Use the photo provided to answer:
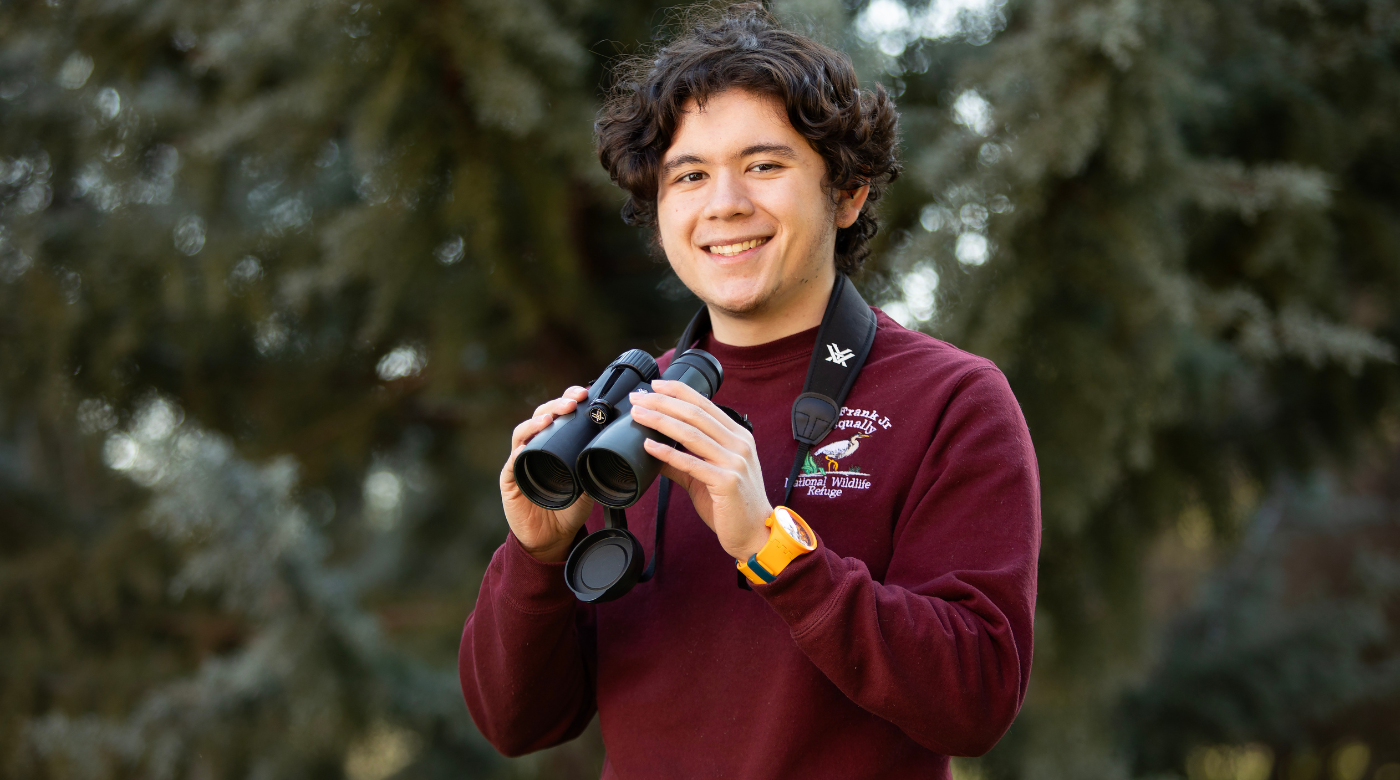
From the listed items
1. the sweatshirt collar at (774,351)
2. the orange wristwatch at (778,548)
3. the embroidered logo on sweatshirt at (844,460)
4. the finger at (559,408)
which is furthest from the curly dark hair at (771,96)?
the orange wristwatch at (778,548)

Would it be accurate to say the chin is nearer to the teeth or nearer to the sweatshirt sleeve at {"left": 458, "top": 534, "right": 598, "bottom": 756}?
the teeth

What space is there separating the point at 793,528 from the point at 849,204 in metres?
0.68

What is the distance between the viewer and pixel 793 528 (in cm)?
121

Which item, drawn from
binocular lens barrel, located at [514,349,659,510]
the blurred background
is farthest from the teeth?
the blurred background

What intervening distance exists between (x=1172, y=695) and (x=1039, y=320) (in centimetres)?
336

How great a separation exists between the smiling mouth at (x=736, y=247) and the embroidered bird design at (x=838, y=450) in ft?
1.03

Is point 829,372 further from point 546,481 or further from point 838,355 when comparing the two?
point 546,481

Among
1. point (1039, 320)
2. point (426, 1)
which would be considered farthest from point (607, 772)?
point (426, 1)

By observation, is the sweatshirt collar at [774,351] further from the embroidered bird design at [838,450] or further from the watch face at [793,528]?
the watch face at [793,528]

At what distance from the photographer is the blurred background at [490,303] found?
284 centimetres

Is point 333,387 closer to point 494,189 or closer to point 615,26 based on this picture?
point 494,189

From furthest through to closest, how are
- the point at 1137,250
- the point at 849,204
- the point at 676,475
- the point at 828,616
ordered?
the point at 1137,250, the point at 849,204, the point at 676,475, the point at 828,616

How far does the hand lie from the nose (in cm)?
34

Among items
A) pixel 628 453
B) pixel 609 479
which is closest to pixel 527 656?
pixel 609 479
